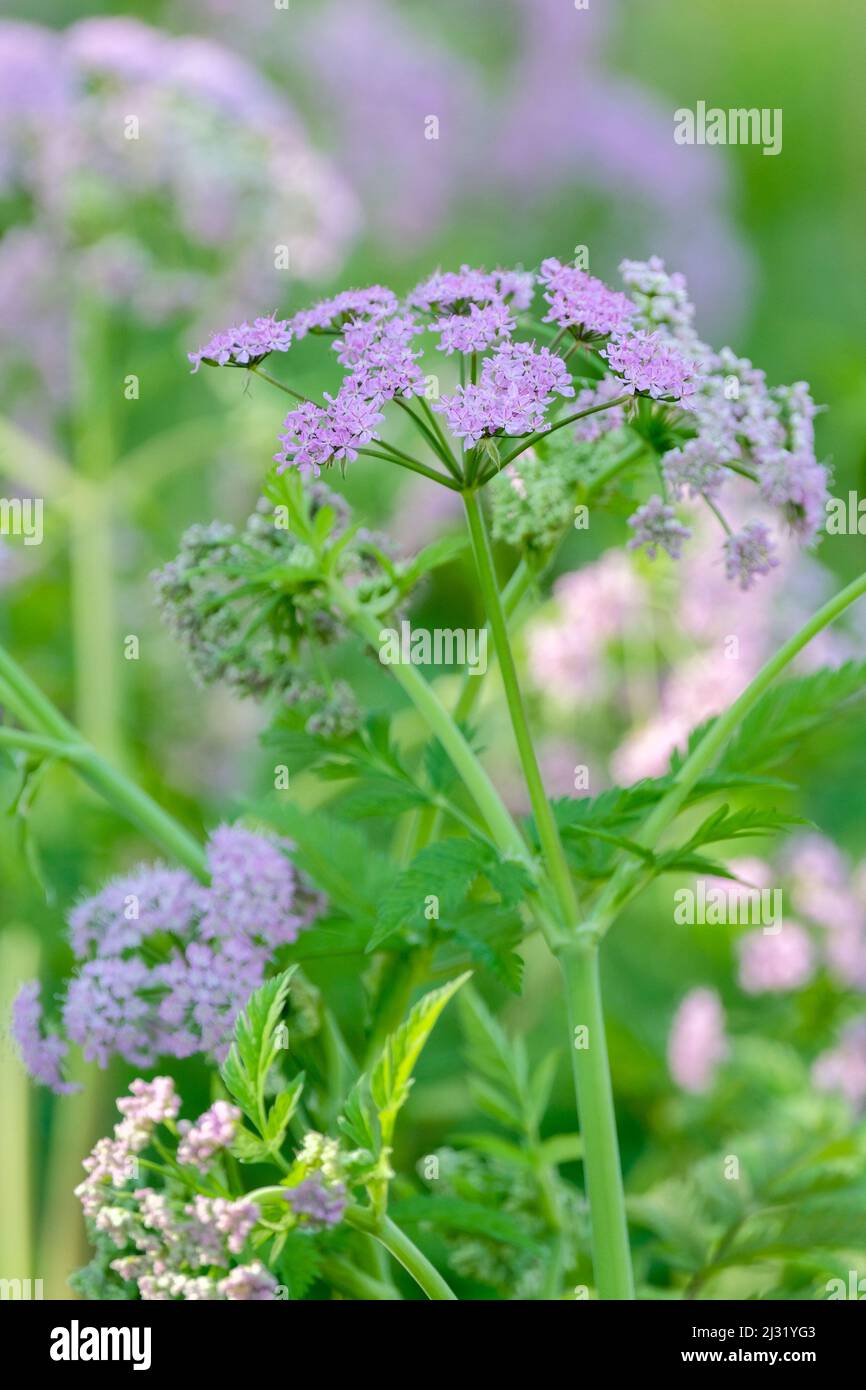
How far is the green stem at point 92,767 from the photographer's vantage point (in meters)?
1.33

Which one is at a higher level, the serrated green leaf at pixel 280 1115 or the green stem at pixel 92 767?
the green stem at pixel 92 767

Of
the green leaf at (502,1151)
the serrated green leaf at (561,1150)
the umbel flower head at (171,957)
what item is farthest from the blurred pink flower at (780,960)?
the umbel flower head at (171,957)

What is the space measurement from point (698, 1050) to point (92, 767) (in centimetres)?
125

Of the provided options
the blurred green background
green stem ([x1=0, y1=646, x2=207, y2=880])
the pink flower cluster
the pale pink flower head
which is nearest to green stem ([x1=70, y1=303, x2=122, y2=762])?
the blurred green background

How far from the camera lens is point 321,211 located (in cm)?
304

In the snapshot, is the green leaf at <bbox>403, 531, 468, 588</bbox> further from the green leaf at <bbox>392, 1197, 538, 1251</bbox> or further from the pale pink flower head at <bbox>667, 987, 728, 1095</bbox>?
the pale pink flower head at <bbox>667, 987, 728, 1095</bbox>

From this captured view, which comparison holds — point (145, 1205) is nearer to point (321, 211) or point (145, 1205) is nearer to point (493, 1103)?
point (493, 1103)

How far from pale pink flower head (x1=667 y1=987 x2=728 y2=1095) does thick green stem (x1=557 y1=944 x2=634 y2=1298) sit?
1.13m

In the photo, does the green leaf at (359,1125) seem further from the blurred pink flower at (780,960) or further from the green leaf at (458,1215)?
the blurred pink flower at (780,960)

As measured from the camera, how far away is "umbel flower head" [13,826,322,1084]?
1249mm

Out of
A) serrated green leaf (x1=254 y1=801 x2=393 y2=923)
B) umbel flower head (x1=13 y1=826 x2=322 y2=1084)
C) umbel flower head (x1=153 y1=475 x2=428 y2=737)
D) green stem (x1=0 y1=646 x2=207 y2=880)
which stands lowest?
umbel flower head (x1=13 y1=826 x2=322 y2=1084)

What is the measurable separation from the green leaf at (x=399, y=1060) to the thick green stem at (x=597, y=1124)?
0.34ft
